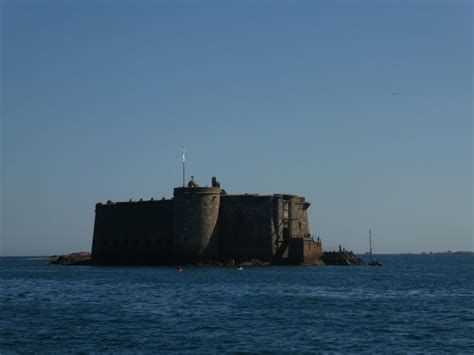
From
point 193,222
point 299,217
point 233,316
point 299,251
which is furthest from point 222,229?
point 233,316

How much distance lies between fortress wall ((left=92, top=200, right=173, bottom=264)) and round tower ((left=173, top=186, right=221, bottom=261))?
4.57 m

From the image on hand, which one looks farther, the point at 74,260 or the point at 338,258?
the point at 74,260

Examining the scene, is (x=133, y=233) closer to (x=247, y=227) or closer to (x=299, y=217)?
(x=247, y=227)

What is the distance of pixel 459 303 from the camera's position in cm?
4138

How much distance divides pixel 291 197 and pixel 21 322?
1774 inches

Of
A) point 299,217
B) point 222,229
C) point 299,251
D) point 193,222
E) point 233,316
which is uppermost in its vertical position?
point 299,217

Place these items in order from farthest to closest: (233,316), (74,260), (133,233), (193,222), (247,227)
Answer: (74,260) → (133,233) → (247,227) → (193,222) → (233,316)

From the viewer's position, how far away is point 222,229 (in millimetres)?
72812

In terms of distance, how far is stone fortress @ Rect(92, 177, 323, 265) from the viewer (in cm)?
7075

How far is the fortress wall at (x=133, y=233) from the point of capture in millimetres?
76188

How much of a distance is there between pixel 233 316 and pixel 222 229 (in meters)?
39.1

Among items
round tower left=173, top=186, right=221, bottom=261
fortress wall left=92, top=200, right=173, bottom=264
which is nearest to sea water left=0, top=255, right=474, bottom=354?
round tower left=173, top=186, right=221, bottom=261

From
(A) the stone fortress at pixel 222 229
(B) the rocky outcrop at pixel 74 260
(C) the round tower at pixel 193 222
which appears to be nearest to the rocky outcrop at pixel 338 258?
(A) the stone fortress at pixel 222 229

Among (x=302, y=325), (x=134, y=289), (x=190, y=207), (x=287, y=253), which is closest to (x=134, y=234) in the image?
(x=190, y=207)
